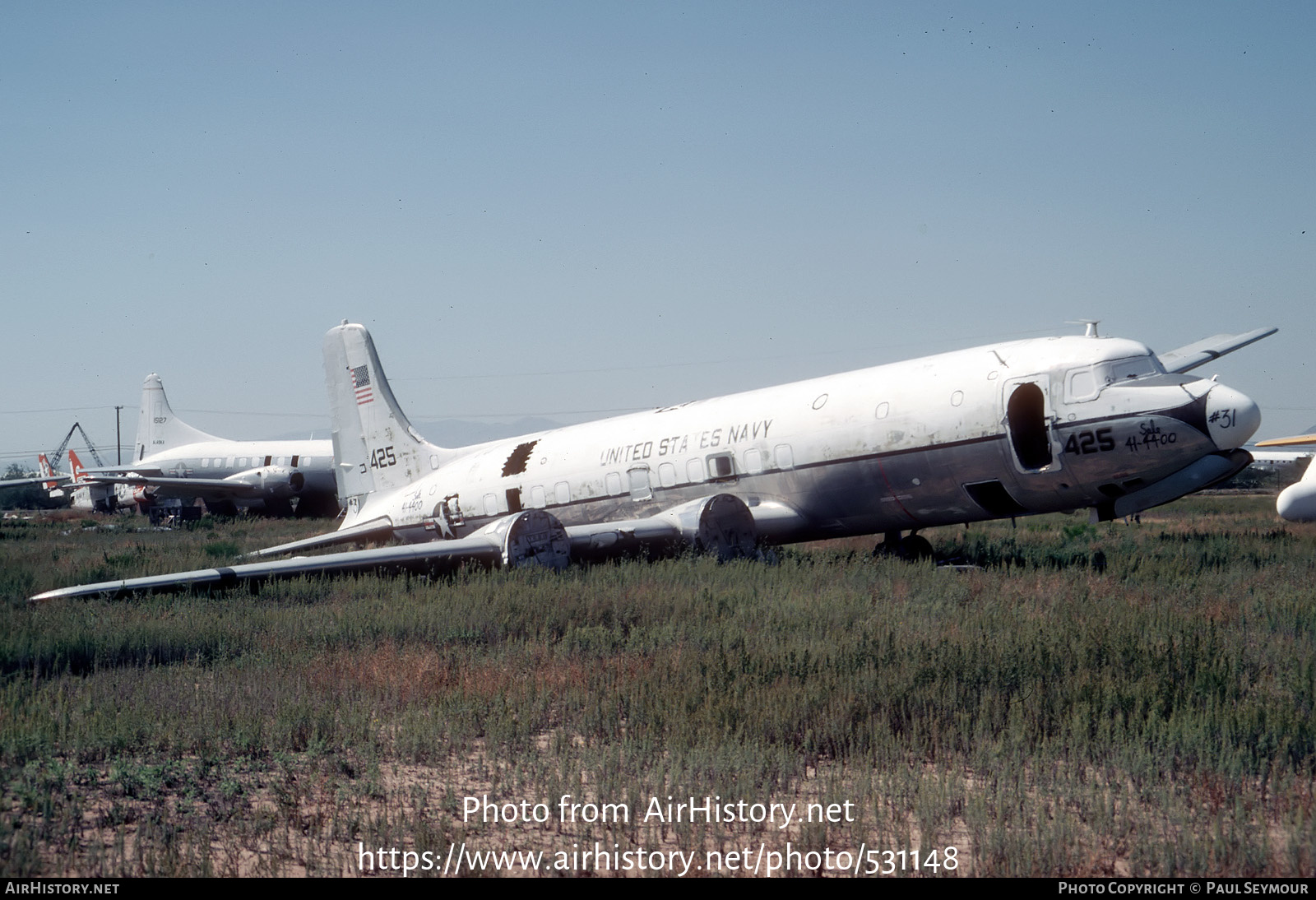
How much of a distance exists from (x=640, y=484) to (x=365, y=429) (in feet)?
27.2

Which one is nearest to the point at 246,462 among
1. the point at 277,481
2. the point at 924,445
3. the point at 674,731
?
the point at 277,481

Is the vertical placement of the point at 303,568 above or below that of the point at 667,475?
below

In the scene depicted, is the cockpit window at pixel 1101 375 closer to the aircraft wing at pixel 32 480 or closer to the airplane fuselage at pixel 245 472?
the aircraft wing at pixel 32 480

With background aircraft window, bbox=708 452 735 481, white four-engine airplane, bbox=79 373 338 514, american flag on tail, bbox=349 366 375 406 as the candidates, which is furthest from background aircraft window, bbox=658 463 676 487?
white four-engine airplane, bbox=79 373 338 514

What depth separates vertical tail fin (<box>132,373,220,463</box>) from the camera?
2264 inches

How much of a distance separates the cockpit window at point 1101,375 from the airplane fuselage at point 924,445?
0.02m

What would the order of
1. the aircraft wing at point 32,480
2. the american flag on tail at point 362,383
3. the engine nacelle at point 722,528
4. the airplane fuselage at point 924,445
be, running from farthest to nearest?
the aircraft wing at point 32,480 < the american flag on tail at point 362,383 < the engine nacelle at point 722,528 < the airplane fuselage at point 924,445

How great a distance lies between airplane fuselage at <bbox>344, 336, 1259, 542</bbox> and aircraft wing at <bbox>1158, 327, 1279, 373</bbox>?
1312 mm

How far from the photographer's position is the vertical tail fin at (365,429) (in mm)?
23703

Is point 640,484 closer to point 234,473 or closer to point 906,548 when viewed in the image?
point 906,548

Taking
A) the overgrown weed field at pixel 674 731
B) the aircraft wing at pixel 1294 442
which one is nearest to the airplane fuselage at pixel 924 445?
the overgrown weed field at pixel 674 731

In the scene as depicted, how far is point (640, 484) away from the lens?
62.2 feet

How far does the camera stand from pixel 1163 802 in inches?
218

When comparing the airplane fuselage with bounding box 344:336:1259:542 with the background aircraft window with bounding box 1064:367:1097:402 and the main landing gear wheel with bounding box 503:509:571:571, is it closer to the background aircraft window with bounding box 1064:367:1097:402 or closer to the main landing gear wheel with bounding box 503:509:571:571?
the background aircraft window with bounding box 1064:367:1097:402
